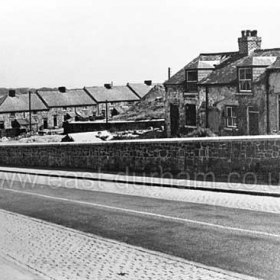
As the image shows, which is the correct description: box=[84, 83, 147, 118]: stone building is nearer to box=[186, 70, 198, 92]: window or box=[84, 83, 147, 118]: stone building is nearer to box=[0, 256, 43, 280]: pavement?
box=[186, 70, 198, 92]: window

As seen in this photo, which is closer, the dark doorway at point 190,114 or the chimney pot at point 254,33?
the chimney pot at point 254,33

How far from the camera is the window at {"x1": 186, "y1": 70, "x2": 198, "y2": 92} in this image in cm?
3963

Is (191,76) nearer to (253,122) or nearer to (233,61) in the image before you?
(233,61)

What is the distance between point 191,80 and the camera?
40.0m

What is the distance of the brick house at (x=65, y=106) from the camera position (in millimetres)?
78312

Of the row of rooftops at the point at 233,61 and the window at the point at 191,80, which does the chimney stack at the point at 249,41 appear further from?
the window at the point at 191,80

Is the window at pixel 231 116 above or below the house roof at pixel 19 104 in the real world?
below

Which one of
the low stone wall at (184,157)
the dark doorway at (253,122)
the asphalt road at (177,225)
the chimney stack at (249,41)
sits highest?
the chimney stack at (249,41)

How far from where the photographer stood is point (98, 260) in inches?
384

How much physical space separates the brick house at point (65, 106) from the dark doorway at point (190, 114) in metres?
37.4

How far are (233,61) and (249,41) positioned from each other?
180 cm

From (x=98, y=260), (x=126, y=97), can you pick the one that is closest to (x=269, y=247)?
(x=98, y=260)

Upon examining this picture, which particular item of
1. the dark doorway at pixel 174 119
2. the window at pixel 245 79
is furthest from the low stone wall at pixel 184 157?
the dark doorway at pixel 174 119

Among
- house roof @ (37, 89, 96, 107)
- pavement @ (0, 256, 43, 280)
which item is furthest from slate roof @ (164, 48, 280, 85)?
house roof @ (37, 89, 96, 107)
